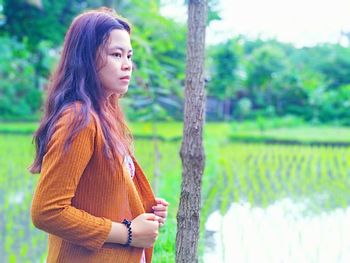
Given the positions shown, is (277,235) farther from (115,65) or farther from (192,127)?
(115,65)

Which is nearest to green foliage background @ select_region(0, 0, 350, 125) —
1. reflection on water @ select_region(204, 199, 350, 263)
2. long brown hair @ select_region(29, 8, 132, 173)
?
reflection on water @ select_region(204, 199, 350, 263)

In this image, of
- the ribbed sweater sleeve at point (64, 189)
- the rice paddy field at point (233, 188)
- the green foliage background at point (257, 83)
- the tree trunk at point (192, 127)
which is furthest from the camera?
the green foliage background at point (257, 83)

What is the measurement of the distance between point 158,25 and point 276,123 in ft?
38.8

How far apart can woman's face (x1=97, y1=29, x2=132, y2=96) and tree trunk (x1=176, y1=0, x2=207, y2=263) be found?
2.15 ft

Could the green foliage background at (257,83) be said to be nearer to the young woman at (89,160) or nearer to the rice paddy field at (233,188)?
the rice paddy field at (233,188)

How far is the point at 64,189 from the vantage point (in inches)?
37.3

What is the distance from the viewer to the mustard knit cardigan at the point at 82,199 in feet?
3.10

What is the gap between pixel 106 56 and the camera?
107cm

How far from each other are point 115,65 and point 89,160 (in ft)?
0.67

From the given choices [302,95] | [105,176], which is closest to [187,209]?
[105,176]

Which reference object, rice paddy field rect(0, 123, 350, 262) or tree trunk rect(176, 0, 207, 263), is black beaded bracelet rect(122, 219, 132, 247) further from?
rice paddy field rect(0, 123, 350, 262)

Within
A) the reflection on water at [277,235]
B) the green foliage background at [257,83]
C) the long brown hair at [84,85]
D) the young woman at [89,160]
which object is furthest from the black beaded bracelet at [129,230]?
the green foliage background at [257,83]

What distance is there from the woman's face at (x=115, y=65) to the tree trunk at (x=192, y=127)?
66cm

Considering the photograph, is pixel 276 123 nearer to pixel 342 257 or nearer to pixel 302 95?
pixel 302 95
